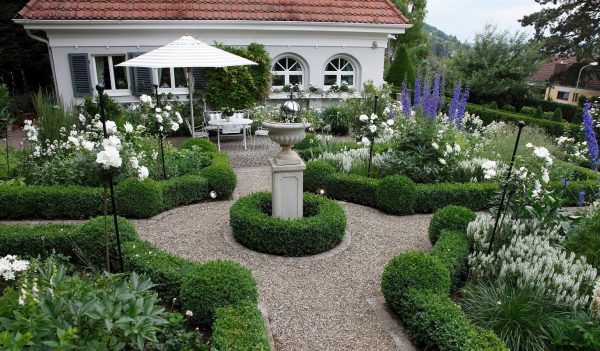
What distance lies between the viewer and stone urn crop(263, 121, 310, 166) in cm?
511

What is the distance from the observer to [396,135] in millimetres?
7945

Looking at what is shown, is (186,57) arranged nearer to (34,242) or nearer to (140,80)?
(140,80)

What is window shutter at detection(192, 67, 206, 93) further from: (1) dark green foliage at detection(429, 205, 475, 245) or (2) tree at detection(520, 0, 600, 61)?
(2) tree at detection(520, 0, 600, 61)

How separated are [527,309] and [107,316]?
337 cm

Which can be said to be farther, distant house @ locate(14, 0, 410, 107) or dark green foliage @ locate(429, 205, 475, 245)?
distant house @ locate(14, 0, 410, 107)

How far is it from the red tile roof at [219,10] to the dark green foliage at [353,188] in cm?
727

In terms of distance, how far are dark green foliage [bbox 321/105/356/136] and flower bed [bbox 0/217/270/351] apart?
8533 mm

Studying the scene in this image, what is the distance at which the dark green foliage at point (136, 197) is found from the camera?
608 cm

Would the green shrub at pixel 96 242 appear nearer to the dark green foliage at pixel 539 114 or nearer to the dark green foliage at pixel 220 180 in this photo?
the dark green foliage at pixel 220 180

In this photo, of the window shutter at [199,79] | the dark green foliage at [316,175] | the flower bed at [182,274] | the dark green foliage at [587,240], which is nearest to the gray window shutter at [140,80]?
the window shutter at [199,79]

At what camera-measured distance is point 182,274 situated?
389cm

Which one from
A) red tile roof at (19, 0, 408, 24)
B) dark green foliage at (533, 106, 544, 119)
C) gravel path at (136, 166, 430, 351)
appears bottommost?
gravel path at (136, 166, 430, 351)

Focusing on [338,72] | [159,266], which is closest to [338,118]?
[338,72]

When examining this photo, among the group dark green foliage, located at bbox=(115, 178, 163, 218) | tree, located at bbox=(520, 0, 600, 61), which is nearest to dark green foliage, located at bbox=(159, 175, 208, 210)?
dark green foliage, located at bbox=(115, 178, 163, 218)
